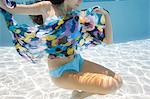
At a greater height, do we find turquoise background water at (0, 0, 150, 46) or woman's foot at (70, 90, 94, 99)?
woman's foot at (70, 90, 94, 99)

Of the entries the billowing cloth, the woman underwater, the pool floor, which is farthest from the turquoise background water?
the woman underwater

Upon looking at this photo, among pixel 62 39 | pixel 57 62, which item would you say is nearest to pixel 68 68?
pixel 57 62

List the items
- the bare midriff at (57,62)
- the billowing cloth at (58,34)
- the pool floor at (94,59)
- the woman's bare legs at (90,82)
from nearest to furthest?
the woman's bare legs at (90,82)
the billowing cloth at (58,34)
the bare midriff at (57,62)
the pool floor at (94,59)

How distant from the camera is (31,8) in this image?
2688 millimetres

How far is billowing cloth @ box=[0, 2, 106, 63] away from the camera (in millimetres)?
2686

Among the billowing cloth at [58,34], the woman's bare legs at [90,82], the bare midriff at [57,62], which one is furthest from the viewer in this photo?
the bare midriff at [57,62]

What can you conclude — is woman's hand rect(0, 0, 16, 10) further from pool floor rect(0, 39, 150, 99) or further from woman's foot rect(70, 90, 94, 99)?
pool floor rect(0, 39, 150, 99)

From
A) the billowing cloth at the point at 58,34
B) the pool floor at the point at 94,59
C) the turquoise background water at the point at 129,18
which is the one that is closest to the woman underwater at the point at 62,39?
the billowing cloth at the point at 58,34

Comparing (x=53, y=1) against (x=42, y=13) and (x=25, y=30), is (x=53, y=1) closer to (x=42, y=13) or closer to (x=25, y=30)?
(x=42, y=13)

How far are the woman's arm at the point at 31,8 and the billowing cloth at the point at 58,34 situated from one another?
102 millimetres

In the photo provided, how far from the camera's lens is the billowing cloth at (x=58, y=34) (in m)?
2.69

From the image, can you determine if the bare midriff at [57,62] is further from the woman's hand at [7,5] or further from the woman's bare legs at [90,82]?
the woman's hand at [7,5]

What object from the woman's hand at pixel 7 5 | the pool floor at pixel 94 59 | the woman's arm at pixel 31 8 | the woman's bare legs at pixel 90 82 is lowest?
the pool floor at pixel 94 59

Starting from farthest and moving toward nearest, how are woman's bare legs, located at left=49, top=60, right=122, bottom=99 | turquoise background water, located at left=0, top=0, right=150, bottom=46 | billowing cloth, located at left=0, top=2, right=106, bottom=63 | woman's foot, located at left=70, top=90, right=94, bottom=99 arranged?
turquoise background water, located at left=0, top=0, right=150, bottom=46 → woman's foot, located at left=70, top=90, right=94, bottom=99 → billowing cloth, located at left=0, top=2, right=106, bottom=63 → woman's bare legs, located at left=49, top=60, right=122, bottom=99
